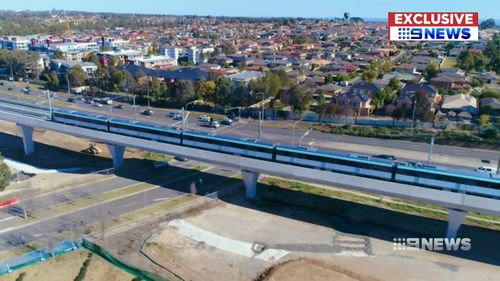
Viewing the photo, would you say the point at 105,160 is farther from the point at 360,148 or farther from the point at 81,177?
the point at 360,148

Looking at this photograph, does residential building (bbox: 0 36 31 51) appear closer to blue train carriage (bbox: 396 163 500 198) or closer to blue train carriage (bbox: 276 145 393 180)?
blue train carriage (bbox: 276 145 393 180)

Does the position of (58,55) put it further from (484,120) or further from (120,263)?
(484,120)

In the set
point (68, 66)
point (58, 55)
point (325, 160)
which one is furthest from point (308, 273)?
point (58, 55)

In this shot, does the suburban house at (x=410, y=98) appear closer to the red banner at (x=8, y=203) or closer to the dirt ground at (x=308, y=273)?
the dirt ground at (x=308, y=273)

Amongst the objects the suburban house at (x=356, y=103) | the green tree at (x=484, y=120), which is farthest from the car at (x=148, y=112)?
the green tree at (x=484, y=120)

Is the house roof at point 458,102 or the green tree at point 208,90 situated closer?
the house roof at point 458,102
